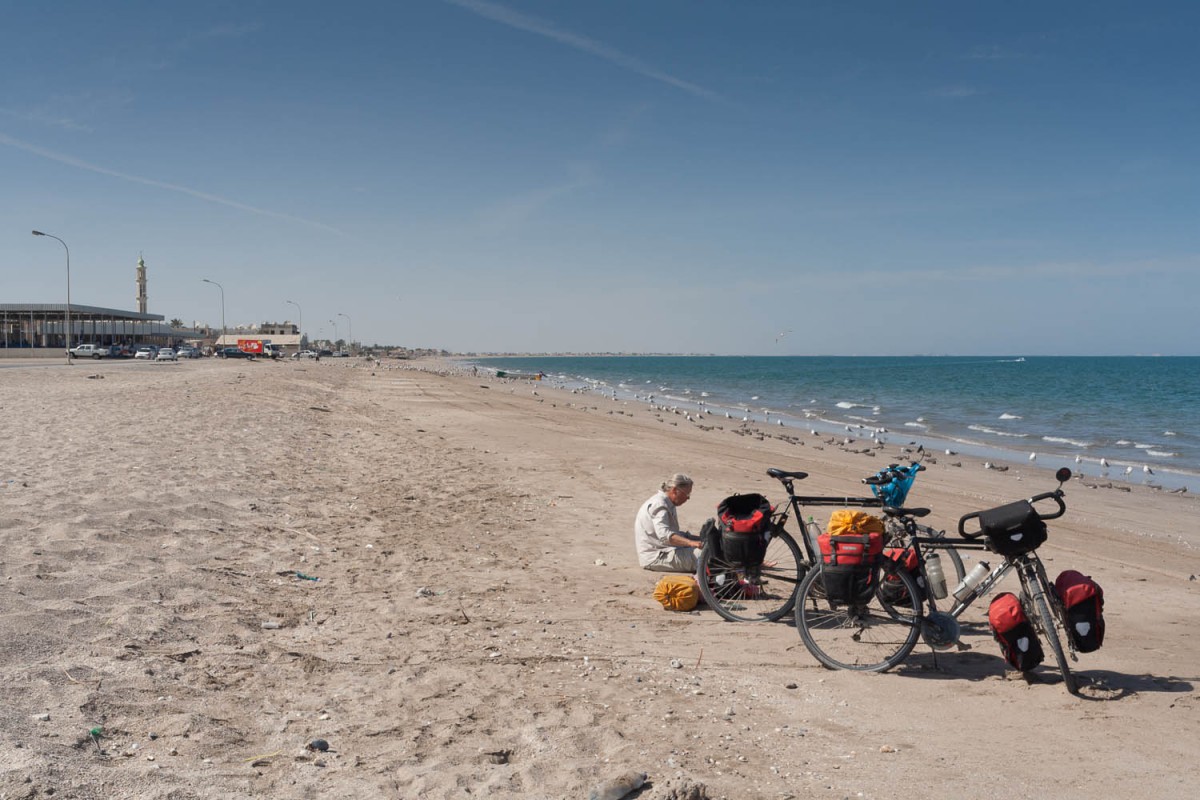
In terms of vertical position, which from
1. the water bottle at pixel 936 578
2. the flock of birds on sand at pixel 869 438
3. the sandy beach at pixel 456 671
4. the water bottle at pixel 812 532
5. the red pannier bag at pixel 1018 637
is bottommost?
the flock of birds on sand at pixel 869 438

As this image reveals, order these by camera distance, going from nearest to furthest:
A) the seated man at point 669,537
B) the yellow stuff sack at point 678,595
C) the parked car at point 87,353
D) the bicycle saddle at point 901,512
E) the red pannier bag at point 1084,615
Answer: the red pannier bag at point 1084,615
the bicycle saddle at point 901,512
the yellow stuff sack at point 678,595
the seated man at point 669,537
the parked car at point 87,353

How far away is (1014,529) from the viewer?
17.3 feet

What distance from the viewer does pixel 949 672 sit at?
5703mm

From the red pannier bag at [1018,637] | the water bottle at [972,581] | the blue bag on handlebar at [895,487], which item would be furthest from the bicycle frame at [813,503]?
the red pannier bag at [1018,637]

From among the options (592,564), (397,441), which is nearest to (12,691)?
(592,564)

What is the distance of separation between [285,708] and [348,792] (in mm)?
1107

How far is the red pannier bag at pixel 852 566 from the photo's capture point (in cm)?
559

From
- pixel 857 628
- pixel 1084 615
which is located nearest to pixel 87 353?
pixel 857 628

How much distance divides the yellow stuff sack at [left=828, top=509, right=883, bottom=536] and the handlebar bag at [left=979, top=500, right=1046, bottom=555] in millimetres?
708

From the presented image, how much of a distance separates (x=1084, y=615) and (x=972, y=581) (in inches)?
27.3

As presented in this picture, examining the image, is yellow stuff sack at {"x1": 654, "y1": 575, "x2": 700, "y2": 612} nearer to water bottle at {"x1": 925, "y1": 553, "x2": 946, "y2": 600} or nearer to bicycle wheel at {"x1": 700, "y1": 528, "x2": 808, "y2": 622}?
bicycle wheel at {"x1": 700, "y1": 528, "x2": 808, "y2": 622}

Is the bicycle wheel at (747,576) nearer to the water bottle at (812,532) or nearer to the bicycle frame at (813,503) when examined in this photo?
the bicycle frame at (813,503)

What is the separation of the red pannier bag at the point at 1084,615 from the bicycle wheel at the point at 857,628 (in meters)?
0.91

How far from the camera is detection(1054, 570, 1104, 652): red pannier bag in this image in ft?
16.9
